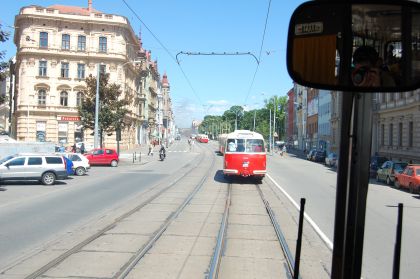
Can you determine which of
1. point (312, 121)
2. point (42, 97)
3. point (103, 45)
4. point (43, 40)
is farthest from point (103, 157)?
point (312, 121)

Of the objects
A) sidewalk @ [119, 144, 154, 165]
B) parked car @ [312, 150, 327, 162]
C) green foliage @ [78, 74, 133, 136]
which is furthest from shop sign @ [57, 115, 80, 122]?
parked car @ [312, 150, 327, 162]

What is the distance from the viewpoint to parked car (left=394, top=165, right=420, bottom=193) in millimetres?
23344

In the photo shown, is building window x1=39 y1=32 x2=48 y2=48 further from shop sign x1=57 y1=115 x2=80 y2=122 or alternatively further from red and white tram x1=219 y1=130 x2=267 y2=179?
red and white tram x1=219 y1=130 x2=267 y2=179

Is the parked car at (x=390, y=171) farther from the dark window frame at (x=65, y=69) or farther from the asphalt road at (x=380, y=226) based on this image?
the dark window frame at (x=65, y=69)

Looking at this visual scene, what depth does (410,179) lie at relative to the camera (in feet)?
79.2

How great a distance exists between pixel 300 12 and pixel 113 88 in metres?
44.7

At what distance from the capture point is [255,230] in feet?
38.6

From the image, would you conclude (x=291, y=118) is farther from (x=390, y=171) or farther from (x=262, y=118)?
(x=390, y=171)

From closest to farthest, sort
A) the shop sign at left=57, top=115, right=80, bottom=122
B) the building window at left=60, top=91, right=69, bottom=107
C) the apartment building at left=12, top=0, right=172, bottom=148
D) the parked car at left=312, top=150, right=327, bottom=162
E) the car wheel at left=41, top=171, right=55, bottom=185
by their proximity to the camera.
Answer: the car wheel at left=41, top=171, right=55, bottom=185, the parked car at left=312, top=150, right=327, bottom=162, the apartment building at left=12, top=0, right=172, bottom=148, the shop sign at left=57, top=115, right=80, bottom=122, the building window at left=60, top=91, right=69, bottom=107

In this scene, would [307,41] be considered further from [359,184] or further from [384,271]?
[384,271]

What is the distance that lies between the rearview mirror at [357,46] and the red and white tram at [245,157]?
2227cm

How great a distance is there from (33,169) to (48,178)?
2.73ft

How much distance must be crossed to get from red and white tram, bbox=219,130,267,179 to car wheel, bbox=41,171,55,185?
324 inches

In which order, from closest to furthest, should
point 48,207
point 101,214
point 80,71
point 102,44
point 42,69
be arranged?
point 101,214, point 48,207, point 42,69, point 80,71, point 102,44
